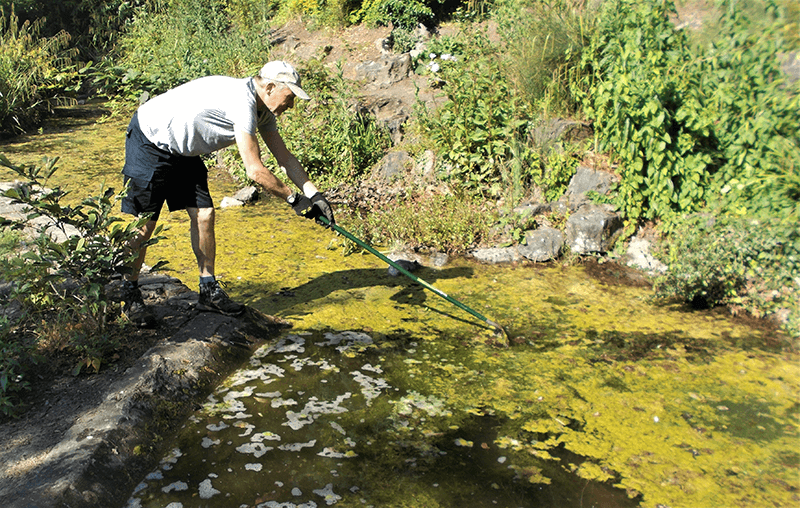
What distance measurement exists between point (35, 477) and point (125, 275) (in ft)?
4.34

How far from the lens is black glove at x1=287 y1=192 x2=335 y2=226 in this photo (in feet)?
11.9

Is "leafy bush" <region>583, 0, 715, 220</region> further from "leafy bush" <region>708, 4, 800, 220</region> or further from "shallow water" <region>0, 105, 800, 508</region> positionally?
"shallow water" <region>0, 105, 800, 508</region>

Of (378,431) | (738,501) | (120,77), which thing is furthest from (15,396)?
(120,77)

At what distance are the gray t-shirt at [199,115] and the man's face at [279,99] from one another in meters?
0.09

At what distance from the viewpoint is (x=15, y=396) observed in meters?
2.71

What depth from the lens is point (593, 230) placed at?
4793 millimetres

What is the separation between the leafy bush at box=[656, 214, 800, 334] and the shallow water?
0.59 feet

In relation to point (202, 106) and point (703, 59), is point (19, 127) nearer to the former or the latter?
point (202, 106)

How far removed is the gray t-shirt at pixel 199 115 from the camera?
3.30 metres

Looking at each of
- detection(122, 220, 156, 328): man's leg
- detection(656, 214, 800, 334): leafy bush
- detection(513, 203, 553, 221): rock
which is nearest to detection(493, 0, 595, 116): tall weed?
detection(513, 203, 553, 221): rock

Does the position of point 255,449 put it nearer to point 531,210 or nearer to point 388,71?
point 531,210

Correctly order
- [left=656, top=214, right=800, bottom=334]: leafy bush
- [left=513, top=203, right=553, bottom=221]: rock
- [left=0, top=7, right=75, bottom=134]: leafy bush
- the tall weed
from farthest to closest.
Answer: [left=0, top=7, right=75, bottom=134]: leafy bush, the tall weed, [left=513, top=203, right=553, bottom=221]: rock, [left=656, top=214, right=800, bottom=334]: leafy bush

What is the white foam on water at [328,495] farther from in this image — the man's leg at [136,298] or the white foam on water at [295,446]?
the man's leg at [136,298]

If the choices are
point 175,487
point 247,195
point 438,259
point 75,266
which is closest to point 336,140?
point 247,195
